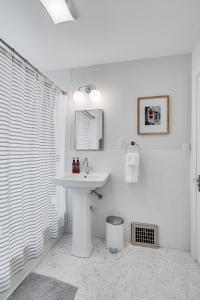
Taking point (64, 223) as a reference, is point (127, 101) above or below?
above

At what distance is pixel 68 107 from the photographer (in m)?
2.44

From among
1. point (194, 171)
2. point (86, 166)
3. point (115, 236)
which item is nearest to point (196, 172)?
point (194, 171)

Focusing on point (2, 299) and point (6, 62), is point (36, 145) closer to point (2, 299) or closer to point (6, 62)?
point (6, 62)

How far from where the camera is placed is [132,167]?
80.8 inches

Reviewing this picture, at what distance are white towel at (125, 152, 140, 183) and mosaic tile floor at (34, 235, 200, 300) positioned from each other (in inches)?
34.2

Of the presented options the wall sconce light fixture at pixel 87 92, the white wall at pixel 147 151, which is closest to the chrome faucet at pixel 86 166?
the white wall at pixel 147 151

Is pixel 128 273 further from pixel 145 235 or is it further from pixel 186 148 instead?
pixel 186 148

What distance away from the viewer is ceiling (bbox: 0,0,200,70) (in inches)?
54.6

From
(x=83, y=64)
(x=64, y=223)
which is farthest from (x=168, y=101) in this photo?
(x=64, y=223)

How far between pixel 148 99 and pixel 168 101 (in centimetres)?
24

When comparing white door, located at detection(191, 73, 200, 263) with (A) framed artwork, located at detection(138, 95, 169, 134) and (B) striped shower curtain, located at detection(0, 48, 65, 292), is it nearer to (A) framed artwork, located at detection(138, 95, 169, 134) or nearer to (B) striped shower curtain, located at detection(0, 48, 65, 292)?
(A) framed artwork, located at detection(138, 95, 169, 134)

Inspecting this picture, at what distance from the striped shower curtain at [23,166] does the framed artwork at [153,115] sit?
1.12m

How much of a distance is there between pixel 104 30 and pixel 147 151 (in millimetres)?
1409

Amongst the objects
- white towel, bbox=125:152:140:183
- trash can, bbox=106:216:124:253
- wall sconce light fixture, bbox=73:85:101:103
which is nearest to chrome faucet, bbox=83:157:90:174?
white towel, bbox=125:152:140:183
